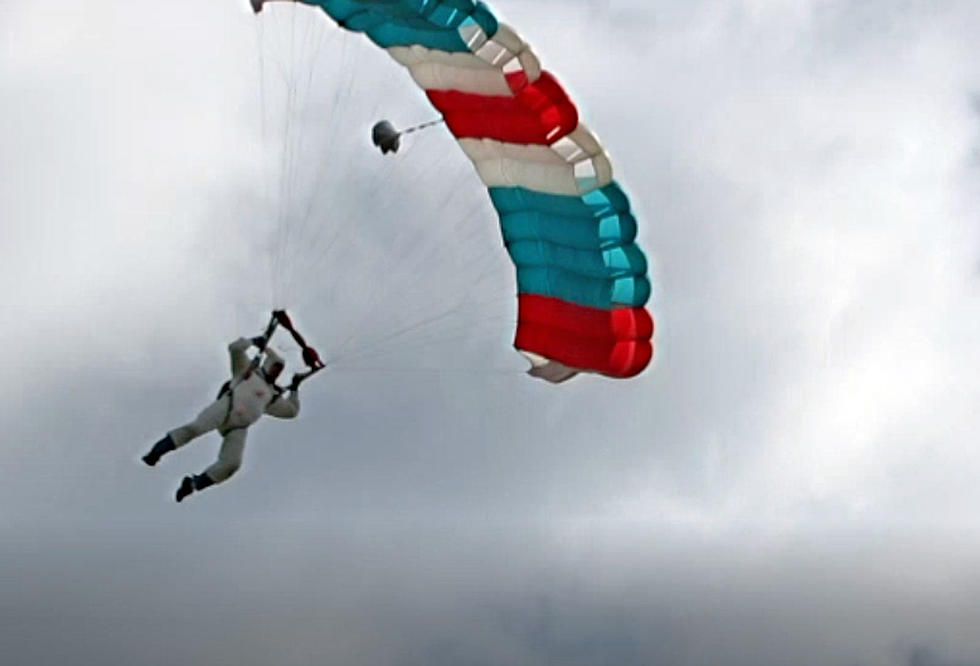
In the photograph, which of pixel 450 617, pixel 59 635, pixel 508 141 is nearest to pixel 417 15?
pixel 508 141

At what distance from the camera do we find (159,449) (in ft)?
77.1

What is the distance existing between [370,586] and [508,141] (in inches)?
6792

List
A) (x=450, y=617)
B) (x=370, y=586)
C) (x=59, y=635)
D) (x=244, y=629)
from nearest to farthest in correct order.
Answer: (x=59, y=635)
(x=244, y=629)
(x=450, y=617)
(x=370, y=586)

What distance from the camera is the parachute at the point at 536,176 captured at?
2298 cm

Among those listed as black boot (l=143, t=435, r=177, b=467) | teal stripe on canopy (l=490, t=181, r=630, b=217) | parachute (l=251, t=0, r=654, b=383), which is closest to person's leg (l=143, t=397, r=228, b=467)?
black boot (l=143, t=435, r=177, b=467)

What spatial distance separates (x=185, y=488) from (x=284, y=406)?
1.48m

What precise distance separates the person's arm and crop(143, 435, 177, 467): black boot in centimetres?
116

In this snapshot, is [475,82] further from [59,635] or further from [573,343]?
[59,635]

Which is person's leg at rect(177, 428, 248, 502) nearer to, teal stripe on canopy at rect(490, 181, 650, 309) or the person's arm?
the person's arm

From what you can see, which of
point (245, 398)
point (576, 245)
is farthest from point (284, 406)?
point (576, 245)

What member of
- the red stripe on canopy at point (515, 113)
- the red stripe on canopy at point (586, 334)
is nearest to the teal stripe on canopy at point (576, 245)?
the red stripe on canopy at point (586, 334)

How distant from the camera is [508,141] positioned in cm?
2491

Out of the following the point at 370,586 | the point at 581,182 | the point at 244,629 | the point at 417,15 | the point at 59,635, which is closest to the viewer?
the point at 417,15

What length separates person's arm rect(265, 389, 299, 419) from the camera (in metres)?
23.7
